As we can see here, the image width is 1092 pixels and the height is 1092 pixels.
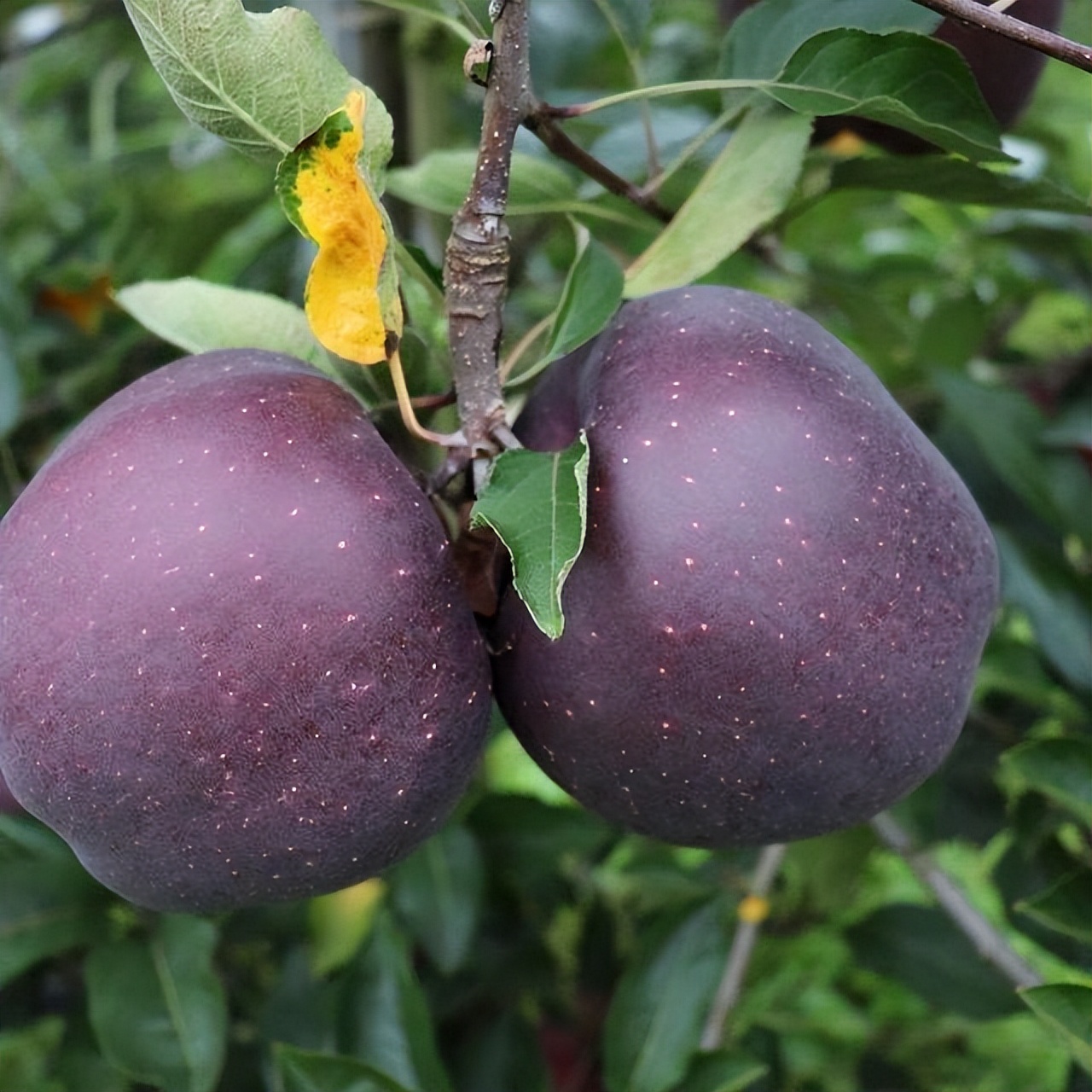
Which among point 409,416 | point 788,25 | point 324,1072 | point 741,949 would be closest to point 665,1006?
point 741,949

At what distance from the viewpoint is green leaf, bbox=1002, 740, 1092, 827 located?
780mm

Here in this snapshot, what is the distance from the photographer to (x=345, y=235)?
0.52m

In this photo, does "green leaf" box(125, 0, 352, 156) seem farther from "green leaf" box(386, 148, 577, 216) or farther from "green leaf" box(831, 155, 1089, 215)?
"green leaf" box(831, 155, 1089, 215)

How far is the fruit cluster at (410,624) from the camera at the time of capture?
1.67ft

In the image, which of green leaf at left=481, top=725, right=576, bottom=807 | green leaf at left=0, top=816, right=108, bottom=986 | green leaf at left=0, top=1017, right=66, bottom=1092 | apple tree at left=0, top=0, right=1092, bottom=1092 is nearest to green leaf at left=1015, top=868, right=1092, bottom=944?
apple tree at left=0, top=0, right=1092, bottom=1092

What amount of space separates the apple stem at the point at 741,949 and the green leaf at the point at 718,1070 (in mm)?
46

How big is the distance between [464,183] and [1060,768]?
20.6 inches

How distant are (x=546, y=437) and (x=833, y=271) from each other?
749mm

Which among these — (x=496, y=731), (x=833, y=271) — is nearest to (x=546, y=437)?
(x=496, y=731)

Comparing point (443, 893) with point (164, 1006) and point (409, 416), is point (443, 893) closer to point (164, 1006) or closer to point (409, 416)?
point (164, 1006)

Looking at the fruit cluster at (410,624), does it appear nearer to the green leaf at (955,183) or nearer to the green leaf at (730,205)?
the green leaf at (730,205)

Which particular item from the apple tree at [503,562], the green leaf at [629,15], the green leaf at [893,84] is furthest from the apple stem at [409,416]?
the green leaf at [629,15]

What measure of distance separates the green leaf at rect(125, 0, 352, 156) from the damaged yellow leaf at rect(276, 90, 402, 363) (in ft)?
0.09

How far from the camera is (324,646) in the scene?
51cm
